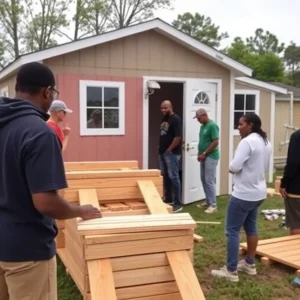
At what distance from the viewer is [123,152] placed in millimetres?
7176

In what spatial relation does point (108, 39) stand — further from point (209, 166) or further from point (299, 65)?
point (299, 65)

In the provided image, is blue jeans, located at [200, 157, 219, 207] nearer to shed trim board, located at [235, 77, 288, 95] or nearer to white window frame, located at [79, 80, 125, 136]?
white window frame, located at [79, 80, 125, 136]

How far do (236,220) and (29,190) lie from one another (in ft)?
8.52

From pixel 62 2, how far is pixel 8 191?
27.3m

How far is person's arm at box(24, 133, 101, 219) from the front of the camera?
1756 mm

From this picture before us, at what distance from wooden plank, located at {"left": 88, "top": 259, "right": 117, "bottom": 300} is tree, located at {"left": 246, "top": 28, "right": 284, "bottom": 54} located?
49.6 meters

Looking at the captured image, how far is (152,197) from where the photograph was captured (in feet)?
13.3

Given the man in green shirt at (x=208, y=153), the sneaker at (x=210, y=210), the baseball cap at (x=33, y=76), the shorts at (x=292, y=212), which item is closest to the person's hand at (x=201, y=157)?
the man in green shirt at (x=208, y=153)

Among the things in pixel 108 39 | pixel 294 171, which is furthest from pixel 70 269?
pixel 108 39

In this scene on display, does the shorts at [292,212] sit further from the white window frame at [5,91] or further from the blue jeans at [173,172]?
the white window frame at [5,91]

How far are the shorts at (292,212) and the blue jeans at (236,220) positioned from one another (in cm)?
94

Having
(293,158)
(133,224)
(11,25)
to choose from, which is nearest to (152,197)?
(133,224)

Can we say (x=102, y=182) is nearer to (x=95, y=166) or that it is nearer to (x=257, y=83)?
(x=95, y=166)

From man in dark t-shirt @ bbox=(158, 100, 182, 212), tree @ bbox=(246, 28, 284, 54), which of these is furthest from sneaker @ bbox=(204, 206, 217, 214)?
tree @ bbox=(246, 28, 284, 54)
